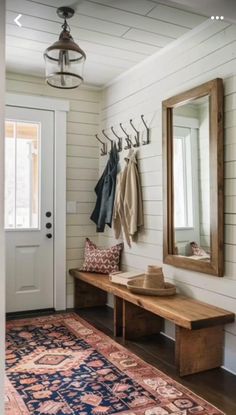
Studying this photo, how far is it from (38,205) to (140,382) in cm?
213

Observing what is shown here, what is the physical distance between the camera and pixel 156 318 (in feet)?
10.5

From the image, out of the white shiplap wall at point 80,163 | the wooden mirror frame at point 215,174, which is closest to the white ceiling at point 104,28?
the wooden mirror frame at point 215,174

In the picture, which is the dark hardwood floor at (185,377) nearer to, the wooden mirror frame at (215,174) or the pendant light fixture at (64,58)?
the wooden mirror frame at (215,174)

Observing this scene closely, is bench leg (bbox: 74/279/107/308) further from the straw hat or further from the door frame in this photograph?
the straw hat

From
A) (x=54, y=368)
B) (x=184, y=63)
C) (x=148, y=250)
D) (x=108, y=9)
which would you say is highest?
(x=108, y=9)

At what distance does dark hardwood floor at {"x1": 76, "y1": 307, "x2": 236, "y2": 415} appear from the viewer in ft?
7.01

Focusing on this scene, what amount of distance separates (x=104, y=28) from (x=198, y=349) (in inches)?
92.1

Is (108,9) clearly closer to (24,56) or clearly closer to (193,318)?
(24,56)

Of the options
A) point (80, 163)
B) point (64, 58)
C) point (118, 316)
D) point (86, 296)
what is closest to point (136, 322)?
point (118, 316)

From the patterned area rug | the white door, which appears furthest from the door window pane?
the patterned area rug

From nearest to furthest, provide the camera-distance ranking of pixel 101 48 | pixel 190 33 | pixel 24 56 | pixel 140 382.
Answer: pixel 140 382 < pixel 190 33 < pixel 101 48 < pixel 24 56

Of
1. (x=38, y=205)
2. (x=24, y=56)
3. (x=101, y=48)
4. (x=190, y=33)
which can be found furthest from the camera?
(x=38, y=205)

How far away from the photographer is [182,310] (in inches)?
98.5

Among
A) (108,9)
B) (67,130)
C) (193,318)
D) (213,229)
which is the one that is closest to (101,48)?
(108,9)
